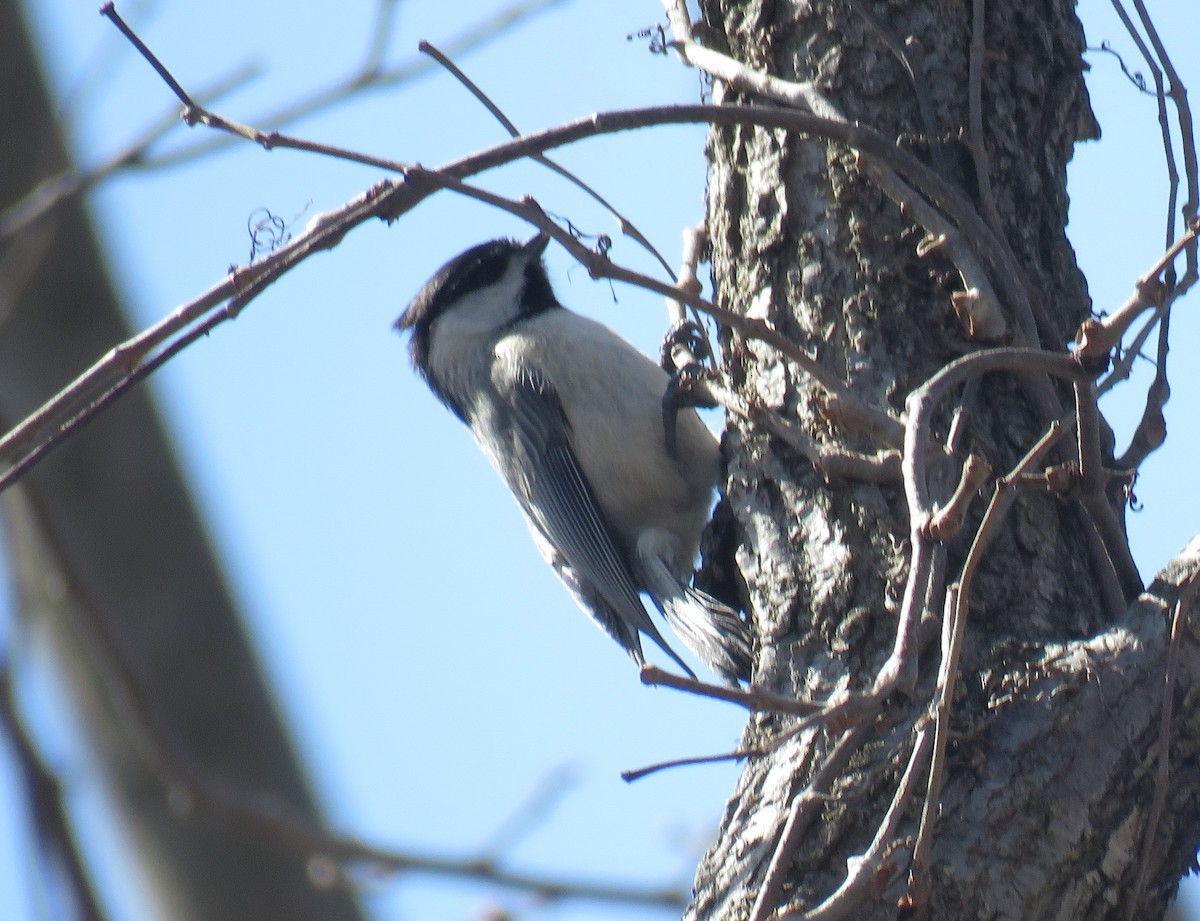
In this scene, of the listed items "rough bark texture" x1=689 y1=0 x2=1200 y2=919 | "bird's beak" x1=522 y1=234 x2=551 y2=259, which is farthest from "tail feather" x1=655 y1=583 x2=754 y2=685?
"bird's beak" x1=522 y1=234 x2=551 y2=259

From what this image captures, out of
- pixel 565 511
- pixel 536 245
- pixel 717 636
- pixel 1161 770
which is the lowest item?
pixel 1161 770

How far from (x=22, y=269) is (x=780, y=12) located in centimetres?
152

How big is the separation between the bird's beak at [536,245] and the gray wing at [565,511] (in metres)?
0.40

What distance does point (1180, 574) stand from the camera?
1646 millimetres

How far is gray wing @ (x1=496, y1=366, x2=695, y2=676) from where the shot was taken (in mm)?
2773

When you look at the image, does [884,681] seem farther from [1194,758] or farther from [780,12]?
[780,12]

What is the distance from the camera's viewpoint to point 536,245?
3299 mm

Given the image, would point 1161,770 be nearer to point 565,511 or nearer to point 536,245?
point 565,511

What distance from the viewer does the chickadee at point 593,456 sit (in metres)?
2.80

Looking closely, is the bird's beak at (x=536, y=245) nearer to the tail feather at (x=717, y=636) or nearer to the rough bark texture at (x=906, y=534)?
the rough bark texture at (x=906, y=534)

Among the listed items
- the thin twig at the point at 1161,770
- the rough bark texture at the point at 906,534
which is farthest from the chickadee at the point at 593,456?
the thin twig at the point at 1161,770

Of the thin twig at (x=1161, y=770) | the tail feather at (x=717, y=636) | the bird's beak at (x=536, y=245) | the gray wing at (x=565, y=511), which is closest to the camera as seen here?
the thin twig at (x=1161, y=770)

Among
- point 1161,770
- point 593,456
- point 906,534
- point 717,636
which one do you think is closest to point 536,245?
point 593,456

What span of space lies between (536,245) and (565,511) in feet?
2.33
